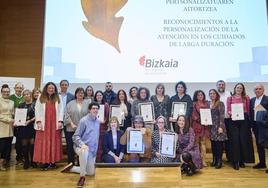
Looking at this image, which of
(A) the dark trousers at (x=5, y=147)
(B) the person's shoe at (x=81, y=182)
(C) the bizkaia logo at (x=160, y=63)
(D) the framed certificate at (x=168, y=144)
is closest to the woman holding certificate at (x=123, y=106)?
(D) the framed certificate at (x=168, y=144)

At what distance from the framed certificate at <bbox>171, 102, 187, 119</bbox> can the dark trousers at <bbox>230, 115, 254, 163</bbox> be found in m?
0.75

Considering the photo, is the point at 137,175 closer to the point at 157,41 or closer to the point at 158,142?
the point at 158,142

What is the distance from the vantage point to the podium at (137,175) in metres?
2.67

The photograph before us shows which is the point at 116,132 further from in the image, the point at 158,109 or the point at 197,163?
the point at 197,163

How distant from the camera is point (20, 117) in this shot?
4.16m

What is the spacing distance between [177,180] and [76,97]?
2.11 meters

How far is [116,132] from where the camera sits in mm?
3932

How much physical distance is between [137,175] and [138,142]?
3.21ft

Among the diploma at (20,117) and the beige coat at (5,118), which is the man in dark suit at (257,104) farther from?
the beige coat at (5,118)

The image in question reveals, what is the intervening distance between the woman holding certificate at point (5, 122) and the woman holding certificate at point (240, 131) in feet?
10.3

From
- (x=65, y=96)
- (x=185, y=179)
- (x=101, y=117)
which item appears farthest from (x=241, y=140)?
(x=65, y=96)

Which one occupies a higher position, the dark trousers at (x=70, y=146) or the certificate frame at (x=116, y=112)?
the certificate frame at (x=116, y=112)

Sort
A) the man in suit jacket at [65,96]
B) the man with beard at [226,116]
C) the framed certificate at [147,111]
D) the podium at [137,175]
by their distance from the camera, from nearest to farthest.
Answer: the podium at [137,175]
the framed certificate at [147,111]
the man with beard at [226,116]
the man in suit jacket at [65,96]

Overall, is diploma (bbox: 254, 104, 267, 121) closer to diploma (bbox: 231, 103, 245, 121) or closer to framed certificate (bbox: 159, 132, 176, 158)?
diploma (bbox: 231, 103, 245, 121)
